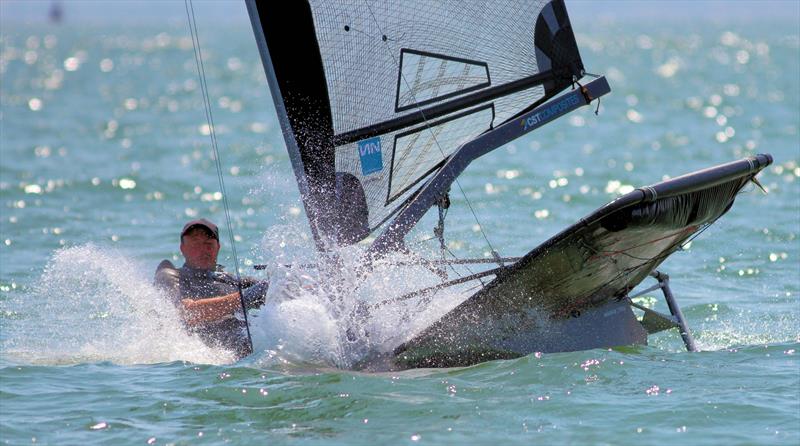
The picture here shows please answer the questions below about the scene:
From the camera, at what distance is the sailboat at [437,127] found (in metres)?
7.01

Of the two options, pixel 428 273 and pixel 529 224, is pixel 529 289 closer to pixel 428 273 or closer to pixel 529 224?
pixel 428 273

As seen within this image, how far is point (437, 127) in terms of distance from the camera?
7535mm

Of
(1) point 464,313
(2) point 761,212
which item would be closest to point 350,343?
(1) point 464,313

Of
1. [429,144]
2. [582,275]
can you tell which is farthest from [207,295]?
[582,275]

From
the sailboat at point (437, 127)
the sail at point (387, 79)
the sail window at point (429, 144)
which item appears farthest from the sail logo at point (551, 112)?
the sail window at point (429, 144)

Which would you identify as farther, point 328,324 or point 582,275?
point 328,324

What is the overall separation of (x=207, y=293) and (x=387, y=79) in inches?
66.4

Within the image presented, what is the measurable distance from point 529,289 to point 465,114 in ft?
4.16

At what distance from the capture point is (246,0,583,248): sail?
7.26m

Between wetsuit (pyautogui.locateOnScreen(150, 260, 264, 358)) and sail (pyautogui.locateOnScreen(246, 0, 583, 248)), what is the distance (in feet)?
2.44

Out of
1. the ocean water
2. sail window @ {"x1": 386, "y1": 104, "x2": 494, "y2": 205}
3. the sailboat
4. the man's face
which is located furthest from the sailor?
sail window @ {"x1": 386, "y1": 104, "x2": 494, "y2": 205}

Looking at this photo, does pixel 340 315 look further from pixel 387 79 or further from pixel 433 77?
pixel 433 77

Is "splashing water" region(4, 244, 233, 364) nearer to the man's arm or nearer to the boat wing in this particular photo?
the man's arm

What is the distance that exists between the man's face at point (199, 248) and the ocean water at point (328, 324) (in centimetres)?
36
